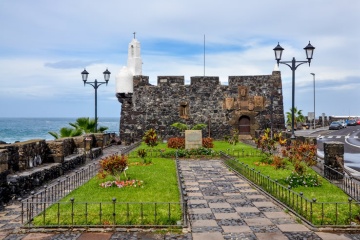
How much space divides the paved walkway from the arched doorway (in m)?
19.5

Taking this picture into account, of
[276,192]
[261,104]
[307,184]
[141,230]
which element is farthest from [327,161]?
[261,104]

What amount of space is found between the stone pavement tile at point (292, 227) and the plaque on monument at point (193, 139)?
52.0 ft

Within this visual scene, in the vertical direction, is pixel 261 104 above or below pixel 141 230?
above

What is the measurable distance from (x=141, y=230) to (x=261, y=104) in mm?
25025

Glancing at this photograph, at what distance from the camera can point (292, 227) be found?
856 centimetres

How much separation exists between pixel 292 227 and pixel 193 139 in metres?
16.2

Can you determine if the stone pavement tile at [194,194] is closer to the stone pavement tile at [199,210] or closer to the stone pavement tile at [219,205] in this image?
the stone pavement tile at [219,205]

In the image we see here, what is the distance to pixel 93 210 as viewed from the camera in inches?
387

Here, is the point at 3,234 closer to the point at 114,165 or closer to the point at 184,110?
the point at 114,165

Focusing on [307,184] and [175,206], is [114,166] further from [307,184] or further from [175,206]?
[307,184]

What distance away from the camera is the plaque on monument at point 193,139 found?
24547mm

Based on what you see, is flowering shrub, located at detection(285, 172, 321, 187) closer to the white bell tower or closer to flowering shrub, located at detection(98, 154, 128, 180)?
flowering shrub, located at detection(98, 154, 128, 180)

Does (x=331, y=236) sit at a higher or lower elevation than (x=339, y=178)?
lower

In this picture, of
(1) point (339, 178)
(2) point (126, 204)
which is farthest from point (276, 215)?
(1) point (339, 178)
